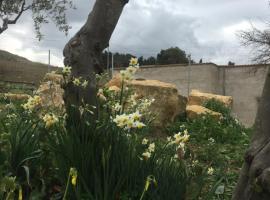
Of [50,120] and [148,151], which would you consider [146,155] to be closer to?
[148,151]

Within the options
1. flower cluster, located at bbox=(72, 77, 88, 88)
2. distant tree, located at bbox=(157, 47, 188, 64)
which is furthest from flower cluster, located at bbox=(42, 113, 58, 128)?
distant tree, located at bbox=(157, 47, 188, 64)

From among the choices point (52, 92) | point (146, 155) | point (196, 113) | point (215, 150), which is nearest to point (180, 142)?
point (146, 155)

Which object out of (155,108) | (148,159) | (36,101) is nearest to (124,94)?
(36,101)

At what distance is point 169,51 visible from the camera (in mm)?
38000

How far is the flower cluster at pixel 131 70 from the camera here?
3.80m

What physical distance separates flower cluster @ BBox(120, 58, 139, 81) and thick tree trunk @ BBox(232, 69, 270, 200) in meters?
0.95

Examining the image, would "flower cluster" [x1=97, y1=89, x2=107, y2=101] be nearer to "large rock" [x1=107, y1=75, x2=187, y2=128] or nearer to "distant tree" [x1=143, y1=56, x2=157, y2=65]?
"large rock" [x1=107, y1=75, x2=187, y2=128]

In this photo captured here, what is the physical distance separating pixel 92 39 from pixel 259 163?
1860 mm

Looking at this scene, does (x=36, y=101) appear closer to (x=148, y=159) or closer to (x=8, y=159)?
(x=8, y=159)

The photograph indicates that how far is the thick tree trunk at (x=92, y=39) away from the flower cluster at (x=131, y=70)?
40cm

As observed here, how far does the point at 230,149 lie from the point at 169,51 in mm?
29900

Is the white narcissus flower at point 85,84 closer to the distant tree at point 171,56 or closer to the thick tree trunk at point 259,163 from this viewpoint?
the thick tree trunk at point 259,163

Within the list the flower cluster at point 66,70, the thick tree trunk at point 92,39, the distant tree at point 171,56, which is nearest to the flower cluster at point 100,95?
the thick tree trunk at point 92,39

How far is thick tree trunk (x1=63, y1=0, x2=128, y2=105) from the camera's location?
4.26 meters
